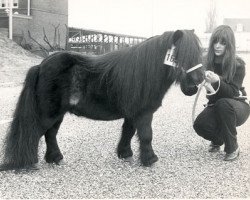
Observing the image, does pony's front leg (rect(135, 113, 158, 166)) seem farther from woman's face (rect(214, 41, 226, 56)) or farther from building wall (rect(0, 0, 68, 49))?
building wall (rect(0, 0, 68, 49))

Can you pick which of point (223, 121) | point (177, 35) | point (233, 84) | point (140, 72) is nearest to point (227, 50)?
point (233, 84)

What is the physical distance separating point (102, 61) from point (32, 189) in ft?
4.93

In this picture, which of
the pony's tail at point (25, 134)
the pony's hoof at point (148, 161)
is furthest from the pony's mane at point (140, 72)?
the pony's tail at point (25, 134)

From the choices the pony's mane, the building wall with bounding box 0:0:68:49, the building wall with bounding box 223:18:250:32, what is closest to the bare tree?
the pony's mane

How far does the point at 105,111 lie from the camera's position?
4148 mm

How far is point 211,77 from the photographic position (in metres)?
4.34

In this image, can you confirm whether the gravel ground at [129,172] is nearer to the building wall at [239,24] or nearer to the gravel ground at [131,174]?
the gravel ground at [131,174]

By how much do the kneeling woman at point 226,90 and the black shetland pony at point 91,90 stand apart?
0.74 meters

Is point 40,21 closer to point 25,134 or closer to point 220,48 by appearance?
point 220,48

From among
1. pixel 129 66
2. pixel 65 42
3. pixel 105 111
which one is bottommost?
pixel 65 42

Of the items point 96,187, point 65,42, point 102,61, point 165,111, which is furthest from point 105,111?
point 65,42

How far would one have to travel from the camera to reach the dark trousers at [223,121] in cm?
461

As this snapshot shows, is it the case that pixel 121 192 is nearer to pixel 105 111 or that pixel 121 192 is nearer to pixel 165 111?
pixel 105 111

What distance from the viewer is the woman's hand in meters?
4.32
